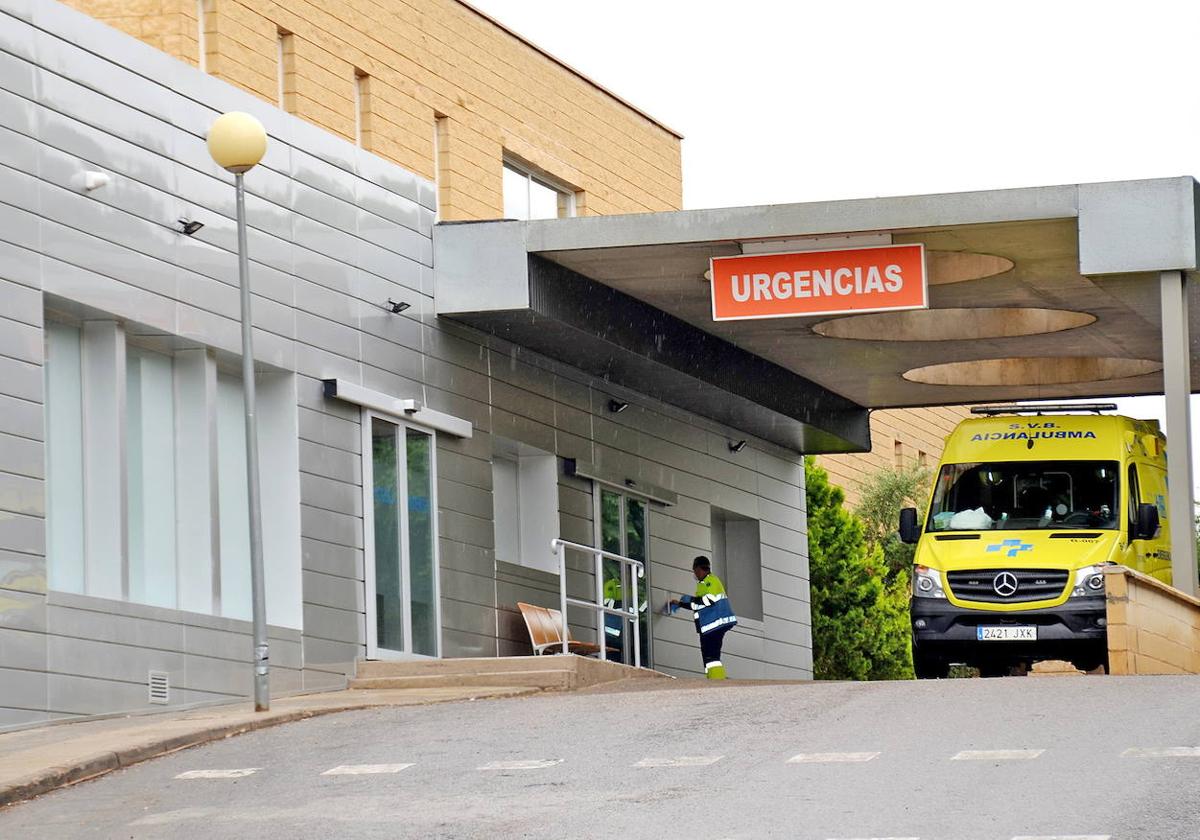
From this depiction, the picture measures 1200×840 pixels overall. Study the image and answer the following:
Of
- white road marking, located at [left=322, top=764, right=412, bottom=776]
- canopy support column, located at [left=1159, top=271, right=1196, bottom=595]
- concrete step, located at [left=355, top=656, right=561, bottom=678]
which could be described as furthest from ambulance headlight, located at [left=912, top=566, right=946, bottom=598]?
white road marking, located at [left=322, top=764, right=412, bottom=776]

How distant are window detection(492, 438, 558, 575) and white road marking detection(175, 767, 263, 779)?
12.1 m

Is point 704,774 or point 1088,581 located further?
point 1088,581

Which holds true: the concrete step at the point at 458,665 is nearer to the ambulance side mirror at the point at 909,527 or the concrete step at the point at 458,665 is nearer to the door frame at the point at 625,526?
the ambulance side mirror at the point at 909,527

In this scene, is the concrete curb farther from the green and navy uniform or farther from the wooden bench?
the green and navy uniform

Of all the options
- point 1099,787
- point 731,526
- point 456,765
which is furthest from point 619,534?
point 1099,787

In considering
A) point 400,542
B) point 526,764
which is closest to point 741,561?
point 400,542

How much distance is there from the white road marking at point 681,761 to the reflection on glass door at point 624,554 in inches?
552

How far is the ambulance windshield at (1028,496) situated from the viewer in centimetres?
2183

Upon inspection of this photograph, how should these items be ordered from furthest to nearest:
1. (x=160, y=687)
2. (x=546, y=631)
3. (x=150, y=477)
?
(x=546, y=631) < (x=150, y=477) < (x=160, y=687)

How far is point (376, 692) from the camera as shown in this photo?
65.1 ft

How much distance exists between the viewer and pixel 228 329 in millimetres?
19438

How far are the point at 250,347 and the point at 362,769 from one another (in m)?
4.75

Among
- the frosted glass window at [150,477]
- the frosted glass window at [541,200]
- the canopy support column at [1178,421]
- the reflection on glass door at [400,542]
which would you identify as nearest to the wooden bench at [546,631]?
the reflection on glass door at [400,542]

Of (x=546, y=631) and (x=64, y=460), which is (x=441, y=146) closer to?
(x=546, y=631)
